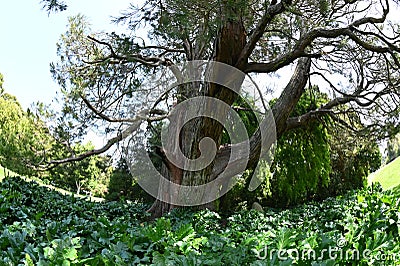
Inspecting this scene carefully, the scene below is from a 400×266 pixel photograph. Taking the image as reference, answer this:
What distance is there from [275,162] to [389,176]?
4.02m

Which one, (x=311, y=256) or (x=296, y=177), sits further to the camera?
(x=296, y=177)

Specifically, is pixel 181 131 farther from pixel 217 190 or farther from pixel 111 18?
pixel 111 18

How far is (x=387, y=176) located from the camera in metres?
10.4

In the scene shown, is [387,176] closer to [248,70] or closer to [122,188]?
[248,70]

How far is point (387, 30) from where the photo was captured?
5121 millimetres

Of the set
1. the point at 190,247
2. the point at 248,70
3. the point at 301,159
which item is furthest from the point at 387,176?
the point at 190,247

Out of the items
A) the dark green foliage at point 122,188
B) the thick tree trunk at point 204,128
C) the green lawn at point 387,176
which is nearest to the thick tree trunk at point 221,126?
the thick tree trunk at point 204,128

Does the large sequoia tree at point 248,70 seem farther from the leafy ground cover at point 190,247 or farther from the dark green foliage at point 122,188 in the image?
the dark green foliage at point 122,188

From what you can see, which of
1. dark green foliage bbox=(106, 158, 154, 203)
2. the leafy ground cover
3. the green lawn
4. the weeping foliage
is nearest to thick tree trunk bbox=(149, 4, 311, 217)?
the weeping foliage

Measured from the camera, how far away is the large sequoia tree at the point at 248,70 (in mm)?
4898

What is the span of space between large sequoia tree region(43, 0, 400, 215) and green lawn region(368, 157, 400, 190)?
3.47m

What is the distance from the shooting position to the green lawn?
9.59m

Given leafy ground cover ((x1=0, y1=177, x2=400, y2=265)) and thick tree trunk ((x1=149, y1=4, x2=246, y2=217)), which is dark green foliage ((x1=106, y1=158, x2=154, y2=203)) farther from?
leafy ground cover ((x1=0, y1=177, x2=400, y2=265))

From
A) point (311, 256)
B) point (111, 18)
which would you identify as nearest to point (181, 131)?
point (111, 18)
